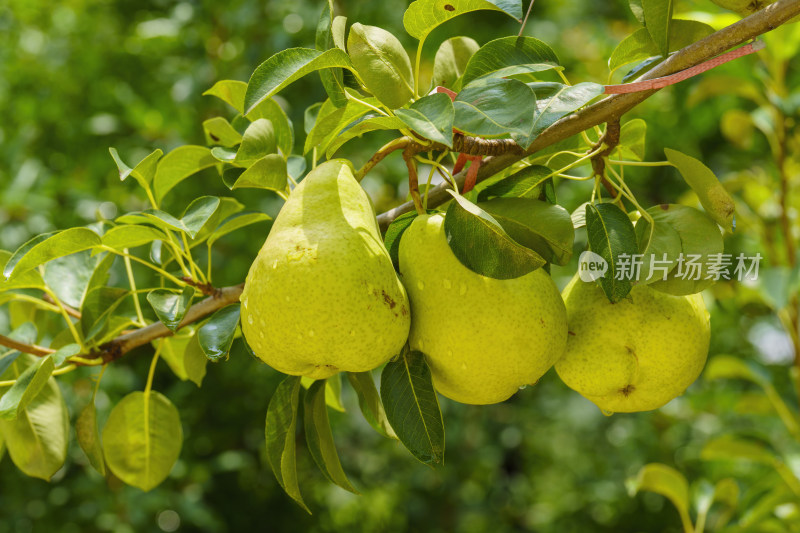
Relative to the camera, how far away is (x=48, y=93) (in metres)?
2.74

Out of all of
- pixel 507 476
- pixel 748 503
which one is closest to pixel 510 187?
pixel 748 503

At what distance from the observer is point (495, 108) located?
0.72 m

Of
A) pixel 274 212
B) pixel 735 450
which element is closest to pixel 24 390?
pixel 274 212

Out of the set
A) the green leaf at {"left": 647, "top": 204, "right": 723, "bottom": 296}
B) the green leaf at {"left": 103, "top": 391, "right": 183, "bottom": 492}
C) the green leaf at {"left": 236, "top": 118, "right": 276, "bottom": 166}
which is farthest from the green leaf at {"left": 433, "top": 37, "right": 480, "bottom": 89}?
the green leaf at {"left": 103, "top": 391, "right": 183, "bottom": 492}

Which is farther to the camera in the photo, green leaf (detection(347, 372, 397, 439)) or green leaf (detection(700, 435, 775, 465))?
green leaf (detection(700, 435, 775, 465))

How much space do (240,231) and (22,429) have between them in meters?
1.43

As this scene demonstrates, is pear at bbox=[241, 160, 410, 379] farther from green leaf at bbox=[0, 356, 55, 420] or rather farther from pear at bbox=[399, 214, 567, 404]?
green leaf at bbox=[0, 356, 55, 420]

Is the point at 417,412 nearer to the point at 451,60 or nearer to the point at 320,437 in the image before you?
the point at 320,437

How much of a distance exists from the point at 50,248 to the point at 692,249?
839 mm

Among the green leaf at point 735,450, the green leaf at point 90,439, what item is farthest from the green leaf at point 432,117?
the green leaf at point 735,450

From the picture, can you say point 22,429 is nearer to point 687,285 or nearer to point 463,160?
point 463,160

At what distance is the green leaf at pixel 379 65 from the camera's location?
0.84 m

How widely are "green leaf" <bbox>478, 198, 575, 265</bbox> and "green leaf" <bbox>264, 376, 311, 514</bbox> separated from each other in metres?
0.36

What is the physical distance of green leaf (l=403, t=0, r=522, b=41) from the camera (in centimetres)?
84
